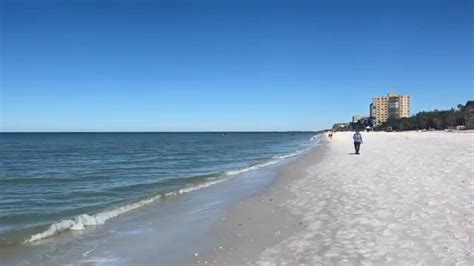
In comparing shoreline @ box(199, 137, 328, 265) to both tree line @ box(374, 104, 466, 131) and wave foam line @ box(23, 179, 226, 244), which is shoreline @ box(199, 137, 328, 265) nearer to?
wave foam line @ box(23, 179, 226, 244)

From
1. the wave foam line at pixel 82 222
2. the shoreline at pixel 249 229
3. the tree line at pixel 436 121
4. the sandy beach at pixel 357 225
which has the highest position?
the tree line at pixel 436 121

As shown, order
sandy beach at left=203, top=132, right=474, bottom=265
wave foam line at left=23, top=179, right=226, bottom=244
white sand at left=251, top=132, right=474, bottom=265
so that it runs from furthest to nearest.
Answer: wave foam line at left=23, top=179, right=226, bottom=244
sandy beach at left=203, top=132, right=474, bottom=265
white sand at left=251, top=132, right=474, bottom=265

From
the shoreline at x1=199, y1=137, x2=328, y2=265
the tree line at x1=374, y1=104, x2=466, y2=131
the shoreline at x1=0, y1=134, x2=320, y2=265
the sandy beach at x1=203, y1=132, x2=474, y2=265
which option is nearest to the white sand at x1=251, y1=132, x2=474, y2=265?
the sandy beach at x1=203, y1=132, x2=474, y2=265

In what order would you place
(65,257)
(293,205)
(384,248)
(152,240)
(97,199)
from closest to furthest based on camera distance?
(384,248) → (65,257) → (152,240) → (293,205) → (97,199)

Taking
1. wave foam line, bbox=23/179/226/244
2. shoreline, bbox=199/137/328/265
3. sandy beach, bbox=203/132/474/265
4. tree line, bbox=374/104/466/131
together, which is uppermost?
tree line, bbox=374/104/466/131

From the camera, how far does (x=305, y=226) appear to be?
1016cm

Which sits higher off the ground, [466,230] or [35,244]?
[466,230]

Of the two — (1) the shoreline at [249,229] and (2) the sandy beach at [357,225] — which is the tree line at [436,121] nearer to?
(2) the sandy beach at [357,225]

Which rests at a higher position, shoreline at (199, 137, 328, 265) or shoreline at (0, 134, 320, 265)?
shoreline at (199, 137, 328, 265)

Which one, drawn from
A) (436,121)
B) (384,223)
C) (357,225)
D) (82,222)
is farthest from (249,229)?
(436,121)

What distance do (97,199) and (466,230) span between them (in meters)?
12.9

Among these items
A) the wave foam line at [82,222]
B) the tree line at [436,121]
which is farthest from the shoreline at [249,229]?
the tree line at [436,121]

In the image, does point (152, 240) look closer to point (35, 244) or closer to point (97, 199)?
point (35, 244)

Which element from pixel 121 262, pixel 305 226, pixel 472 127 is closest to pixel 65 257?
pixel 121 262
